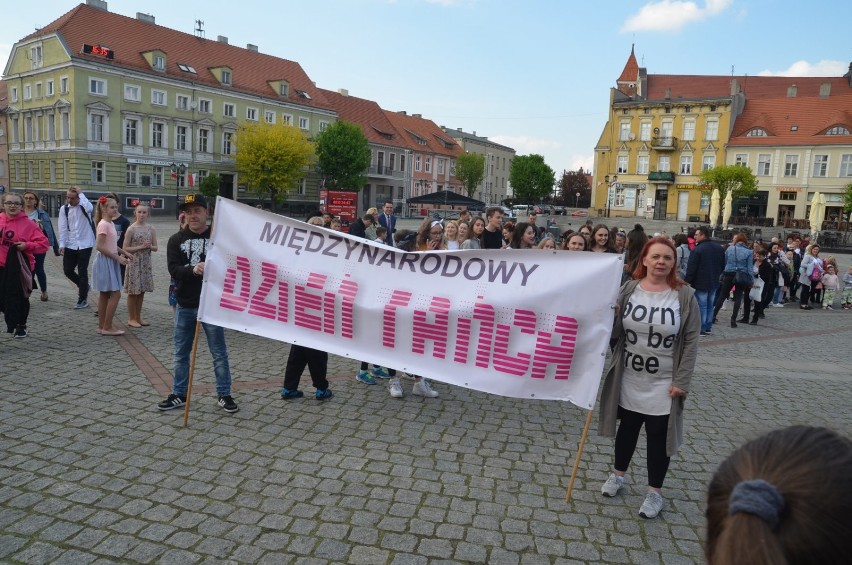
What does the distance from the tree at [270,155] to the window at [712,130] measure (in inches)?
1563

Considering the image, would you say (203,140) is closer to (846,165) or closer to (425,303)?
(425,303)

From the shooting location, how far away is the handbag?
43.2ft

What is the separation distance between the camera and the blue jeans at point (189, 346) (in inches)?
229

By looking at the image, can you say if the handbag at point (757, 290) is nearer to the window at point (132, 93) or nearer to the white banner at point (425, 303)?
the white banner at point (425, 303)

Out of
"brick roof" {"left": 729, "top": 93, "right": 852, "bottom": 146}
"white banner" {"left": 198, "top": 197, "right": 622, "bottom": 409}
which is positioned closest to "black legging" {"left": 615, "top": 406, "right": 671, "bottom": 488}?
"white banner" {"left": 198, "top": 197, "right": 622, "bottom": 409}

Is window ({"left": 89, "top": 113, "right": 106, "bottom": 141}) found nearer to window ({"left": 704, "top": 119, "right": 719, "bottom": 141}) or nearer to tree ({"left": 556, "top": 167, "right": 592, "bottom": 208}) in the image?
window ({"left": 704, "top": 119, "right": 719, "bottom": 141})

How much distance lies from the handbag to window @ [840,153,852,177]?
54704 millimetres

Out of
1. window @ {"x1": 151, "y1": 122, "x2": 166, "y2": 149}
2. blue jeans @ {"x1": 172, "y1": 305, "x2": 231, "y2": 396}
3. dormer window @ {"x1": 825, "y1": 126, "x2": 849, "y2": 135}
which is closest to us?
blue jeans @ {"x1": 172, "y1": 305, "x2": 231, "y2": 396}

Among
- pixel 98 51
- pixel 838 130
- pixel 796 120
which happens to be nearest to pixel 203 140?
pixel 98 51

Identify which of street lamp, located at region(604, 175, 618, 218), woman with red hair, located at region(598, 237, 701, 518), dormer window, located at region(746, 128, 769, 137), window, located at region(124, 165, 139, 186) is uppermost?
dormer window, located at region(746, 128, 769, 137)

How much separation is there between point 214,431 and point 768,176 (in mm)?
66320

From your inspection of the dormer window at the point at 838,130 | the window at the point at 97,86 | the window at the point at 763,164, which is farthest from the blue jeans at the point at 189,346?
the dormer window at the point at 838,130

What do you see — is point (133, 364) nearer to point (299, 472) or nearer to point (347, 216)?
point (299, 472)

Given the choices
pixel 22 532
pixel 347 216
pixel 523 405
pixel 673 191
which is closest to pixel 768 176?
pixel 673 191
